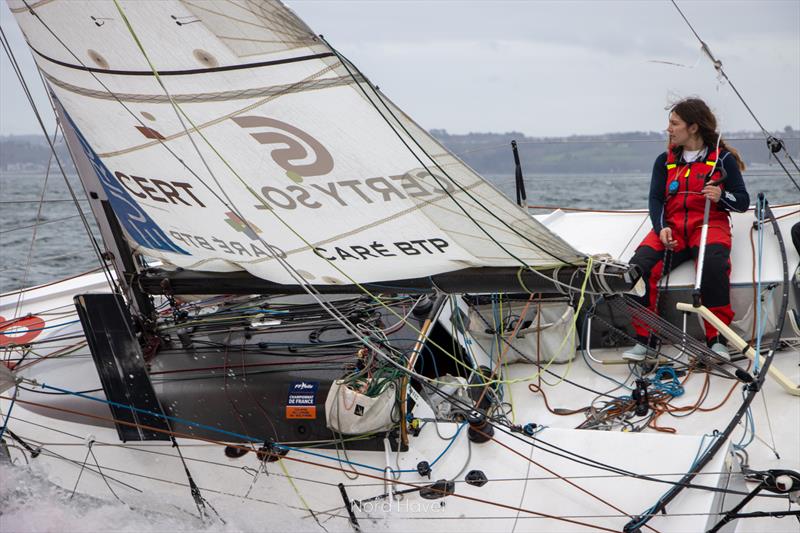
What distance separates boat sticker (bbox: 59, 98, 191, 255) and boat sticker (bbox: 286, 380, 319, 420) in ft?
2.35

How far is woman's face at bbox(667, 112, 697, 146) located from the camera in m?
3.48

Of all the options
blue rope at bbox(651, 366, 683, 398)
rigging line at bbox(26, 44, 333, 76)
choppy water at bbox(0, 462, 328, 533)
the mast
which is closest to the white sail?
rigging line at bbox(26, 44, 333, 76)

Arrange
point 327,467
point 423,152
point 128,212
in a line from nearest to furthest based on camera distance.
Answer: point 423,152 < point 327,467 < point 128,212

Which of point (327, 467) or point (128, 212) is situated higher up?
point (128, 212)

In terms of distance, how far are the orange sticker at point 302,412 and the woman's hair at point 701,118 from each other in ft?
6.97

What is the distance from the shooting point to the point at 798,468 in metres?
2.79

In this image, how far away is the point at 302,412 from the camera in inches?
115

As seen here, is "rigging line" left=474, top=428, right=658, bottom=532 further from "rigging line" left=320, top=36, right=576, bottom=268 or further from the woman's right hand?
the woman's right hand

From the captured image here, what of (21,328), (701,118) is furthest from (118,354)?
(701,118)

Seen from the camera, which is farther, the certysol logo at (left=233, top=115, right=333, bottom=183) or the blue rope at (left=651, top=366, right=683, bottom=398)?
the blue rope at (left=651, top=366, right=683, bottom=398)

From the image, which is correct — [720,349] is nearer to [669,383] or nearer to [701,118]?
[669,383]

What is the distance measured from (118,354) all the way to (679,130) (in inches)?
104

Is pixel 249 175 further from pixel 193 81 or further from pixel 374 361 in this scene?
pixel 374 361

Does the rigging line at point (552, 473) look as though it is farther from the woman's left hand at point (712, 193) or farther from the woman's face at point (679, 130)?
the woman's face at point (679, 130)
